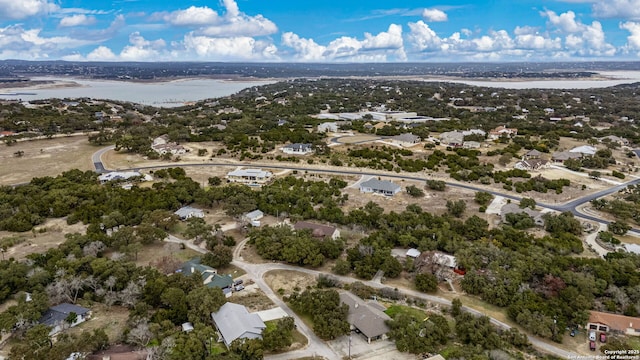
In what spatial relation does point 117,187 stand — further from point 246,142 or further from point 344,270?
point 344,270

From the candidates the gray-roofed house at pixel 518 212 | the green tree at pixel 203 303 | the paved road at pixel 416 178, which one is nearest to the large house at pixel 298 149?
the paved road at pixel 416 178

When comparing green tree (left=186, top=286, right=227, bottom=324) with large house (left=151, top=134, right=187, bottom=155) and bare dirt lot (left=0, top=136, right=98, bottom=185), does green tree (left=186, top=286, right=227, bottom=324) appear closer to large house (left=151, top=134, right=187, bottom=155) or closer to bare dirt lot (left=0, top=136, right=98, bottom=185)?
bare dirt lot (left=0, top=136, right=98, bottom=185)

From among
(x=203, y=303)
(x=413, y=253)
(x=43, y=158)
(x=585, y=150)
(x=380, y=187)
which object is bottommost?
(x=413, y=253)

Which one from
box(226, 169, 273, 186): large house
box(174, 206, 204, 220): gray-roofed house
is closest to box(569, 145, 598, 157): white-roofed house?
box(226, 169, 273, 186): large house

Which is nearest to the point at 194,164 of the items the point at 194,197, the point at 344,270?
the point at 194,197

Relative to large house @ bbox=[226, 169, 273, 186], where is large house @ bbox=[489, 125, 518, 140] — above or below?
above

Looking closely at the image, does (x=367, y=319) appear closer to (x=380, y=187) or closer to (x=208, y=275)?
(x=208, y=275)

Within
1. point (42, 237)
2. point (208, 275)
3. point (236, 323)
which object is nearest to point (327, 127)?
point (42, 237)
